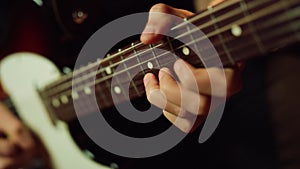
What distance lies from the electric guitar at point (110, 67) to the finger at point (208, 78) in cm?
1

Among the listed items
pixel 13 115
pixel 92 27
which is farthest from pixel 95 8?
pixel 13 115

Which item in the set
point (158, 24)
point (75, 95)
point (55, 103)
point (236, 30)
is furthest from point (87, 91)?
point (236, 30)

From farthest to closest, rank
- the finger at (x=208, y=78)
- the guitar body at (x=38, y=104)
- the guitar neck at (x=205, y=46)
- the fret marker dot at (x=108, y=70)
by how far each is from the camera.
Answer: the guitar body at (x=38, y=104), the fret marker dot at (x=108, y=70), the finger at (x=208, y=78), the guitar neck at (x=205, y=46)

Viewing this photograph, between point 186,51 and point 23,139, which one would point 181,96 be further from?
point 23,139

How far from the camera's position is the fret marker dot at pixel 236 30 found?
0.47 meters

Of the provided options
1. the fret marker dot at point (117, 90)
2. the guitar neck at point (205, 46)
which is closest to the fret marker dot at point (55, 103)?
the guitar neck at point (205, 46)

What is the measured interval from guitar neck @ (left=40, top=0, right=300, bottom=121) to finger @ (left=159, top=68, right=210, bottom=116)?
2 cm

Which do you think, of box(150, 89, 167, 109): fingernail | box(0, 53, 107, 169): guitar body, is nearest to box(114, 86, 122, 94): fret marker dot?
box(150, 89, 167, 109): fingernail

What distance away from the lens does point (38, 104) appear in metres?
0.98

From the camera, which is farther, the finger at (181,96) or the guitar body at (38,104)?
the guitar body at (38,104)

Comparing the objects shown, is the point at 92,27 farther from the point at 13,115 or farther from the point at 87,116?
the point at 13,115

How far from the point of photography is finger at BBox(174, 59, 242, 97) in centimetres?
53

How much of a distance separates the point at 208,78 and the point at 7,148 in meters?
0.63

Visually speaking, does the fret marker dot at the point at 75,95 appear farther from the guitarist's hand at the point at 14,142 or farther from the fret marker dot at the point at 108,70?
the guitarist's hand at the point at 14,142
